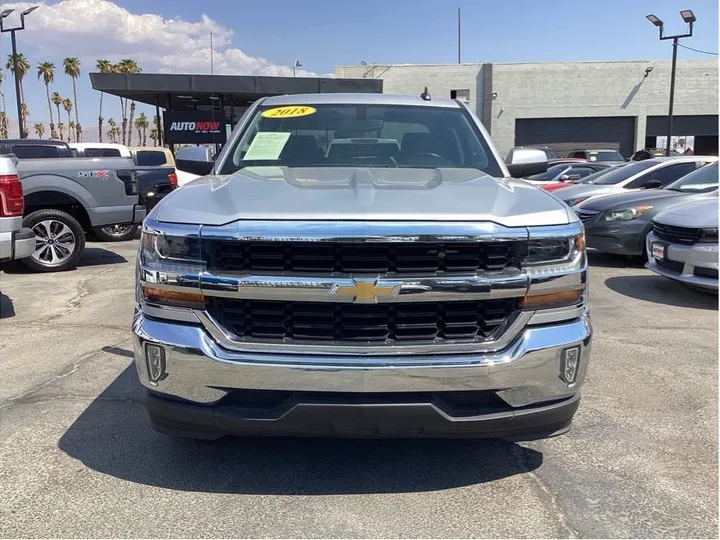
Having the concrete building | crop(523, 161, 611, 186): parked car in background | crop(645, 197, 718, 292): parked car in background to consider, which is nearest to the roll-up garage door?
the concrete building

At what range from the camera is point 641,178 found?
1104 cm

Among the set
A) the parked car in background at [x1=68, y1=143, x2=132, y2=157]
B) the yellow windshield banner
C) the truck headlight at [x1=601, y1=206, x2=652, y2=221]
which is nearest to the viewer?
the yellow windshield banner

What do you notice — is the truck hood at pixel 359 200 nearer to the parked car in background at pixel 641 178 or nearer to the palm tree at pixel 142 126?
the parked car in background at pixel 641 178

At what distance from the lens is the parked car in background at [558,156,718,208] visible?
1072cm

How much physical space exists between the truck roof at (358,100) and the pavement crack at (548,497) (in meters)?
2.47

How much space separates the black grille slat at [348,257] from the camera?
98.3 inches

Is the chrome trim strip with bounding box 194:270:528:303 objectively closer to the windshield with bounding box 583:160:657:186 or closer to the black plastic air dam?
the black plastic air dam

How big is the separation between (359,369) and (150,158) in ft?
45.2

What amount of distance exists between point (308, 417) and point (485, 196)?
1259mm

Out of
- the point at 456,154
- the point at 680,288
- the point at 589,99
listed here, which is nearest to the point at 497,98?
the point at 589,99

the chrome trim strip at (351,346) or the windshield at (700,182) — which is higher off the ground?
the windshield at (700,182)

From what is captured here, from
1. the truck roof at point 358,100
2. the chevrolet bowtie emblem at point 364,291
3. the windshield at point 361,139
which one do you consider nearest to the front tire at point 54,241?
the truck roof at point 358,100

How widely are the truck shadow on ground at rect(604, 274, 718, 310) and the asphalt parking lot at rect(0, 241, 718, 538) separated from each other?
246 cm

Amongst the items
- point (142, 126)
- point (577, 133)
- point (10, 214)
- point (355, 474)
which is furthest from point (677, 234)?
point (142, 126)
